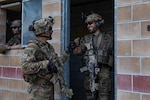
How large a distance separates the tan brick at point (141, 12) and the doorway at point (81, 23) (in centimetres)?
214

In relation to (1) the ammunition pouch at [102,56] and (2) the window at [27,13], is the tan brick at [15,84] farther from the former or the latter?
(1) the ammunition pouch at [102,56]

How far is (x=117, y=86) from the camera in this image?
12.4 ft

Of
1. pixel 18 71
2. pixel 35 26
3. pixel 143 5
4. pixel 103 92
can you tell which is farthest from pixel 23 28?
pixel 143 5

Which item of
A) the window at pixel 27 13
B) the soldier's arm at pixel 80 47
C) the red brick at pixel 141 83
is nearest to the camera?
the red brick at pixel 141 83

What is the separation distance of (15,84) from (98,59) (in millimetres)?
1908

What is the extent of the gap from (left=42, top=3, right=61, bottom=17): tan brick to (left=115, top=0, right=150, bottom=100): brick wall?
1.10 m

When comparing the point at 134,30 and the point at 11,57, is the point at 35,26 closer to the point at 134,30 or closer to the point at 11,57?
the point at 134,30

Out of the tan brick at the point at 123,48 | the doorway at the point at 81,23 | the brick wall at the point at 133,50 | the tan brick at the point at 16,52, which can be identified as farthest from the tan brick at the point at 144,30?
the tan brick at the point at 16,52

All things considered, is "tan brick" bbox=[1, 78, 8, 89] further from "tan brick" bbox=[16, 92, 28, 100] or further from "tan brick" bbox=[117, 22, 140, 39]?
"tan brick" bbox=[117, 22, 140, 39]

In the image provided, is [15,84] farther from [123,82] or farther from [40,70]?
[123,82]

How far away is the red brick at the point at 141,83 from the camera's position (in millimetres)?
3465

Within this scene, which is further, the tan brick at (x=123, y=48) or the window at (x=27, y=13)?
the window at (x=27, y=13)

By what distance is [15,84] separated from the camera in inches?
210

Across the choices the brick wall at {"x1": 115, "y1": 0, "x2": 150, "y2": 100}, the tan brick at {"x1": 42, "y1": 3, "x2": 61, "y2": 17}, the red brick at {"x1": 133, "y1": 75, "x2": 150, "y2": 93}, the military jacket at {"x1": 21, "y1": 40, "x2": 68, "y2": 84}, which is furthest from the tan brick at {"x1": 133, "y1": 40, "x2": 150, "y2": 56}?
the tan brick at {"x1": 42, "y1": 3, "x2": 61, "y2": 17}
